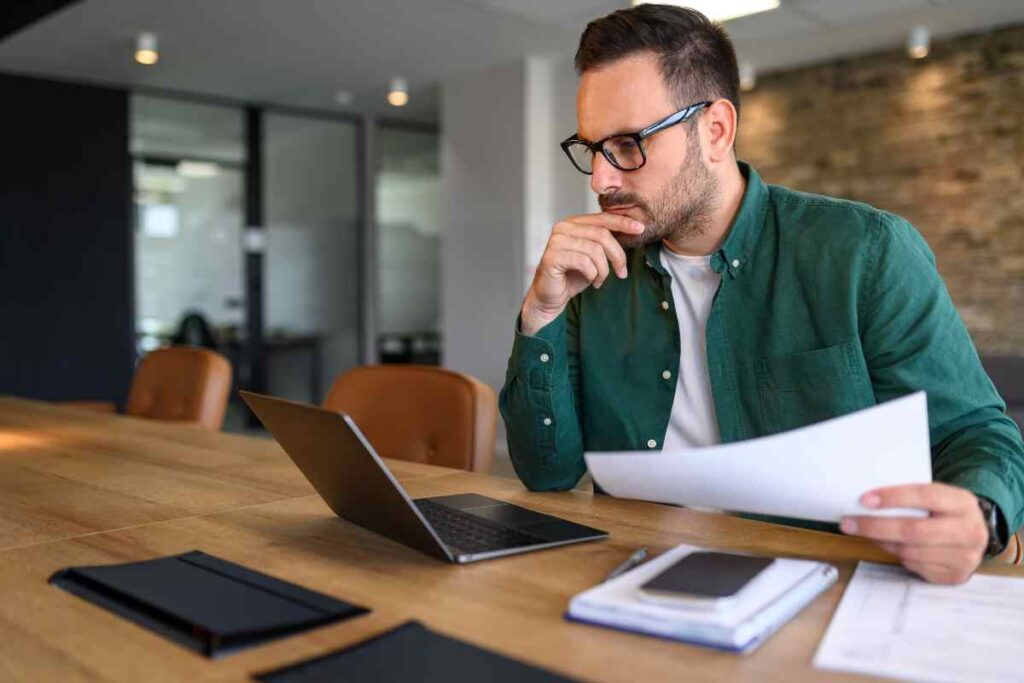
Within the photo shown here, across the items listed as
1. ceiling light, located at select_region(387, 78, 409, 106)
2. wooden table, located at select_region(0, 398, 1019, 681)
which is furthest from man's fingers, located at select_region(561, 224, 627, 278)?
ceiling light, located at select_region(387, 78, 409, 106)

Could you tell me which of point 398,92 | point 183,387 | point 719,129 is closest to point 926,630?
point 719,129

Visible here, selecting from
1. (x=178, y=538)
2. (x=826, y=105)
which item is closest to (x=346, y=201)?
(x=826, y=105)

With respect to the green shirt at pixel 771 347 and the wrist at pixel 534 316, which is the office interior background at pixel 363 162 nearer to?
the green shirt at pixel 771 347

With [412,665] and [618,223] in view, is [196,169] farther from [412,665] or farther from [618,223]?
[412,665]

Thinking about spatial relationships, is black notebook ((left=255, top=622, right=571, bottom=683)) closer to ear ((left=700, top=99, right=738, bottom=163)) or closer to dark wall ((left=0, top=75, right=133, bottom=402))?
ear ((left=700, top=99, right=738, bottom=163))

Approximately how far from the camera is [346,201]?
8.01m

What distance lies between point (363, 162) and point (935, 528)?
758 centimetres

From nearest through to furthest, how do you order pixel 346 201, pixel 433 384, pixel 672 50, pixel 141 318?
pixel 672 50 < pixel 433 384 < pixel 141 318 < pixel 346 201

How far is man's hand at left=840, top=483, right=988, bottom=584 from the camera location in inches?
34.0

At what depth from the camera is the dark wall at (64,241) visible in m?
6.32

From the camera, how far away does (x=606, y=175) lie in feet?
4.68

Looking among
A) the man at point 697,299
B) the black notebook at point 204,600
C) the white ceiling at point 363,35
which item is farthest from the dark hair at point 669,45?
A: the white ceiling at point 363,35

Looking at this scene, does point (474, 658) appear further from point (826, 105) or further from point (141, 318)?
point (141, 318)

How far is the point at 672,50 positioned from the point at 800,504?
31.9 inches
